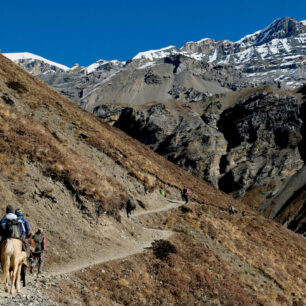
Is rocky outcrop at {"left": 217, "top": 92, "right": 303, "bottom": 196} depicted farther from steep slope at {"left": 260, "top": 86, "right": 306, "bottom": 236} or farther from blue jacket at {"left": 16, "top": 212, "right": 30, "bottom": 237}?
blue jacket at {"left": 16, "top": 212, "right": 30, "bottom": 237}

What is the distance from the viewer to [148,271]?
18.0 m

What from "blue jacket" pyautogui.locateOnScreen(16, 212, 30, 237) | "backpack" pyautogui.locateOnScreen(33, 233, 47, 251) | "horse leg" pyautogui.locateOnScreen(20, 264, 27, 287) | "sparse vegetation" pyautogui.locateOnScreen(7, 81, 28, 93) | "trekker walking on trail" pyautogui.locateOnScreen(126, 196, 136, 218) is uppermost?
"sparse vegetation" pyautogui.locateOnScreen(7, 81, 28, 93)

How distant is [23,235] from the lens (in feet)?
38.5

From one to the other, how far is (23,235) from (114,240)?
8.36 m

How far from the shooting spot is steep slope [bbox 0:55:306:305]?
624 inches

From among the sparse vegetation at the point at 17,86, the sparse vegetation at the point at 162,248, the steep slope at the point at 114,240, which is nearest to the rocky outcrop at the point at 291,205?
the steep slope at the point at 114,240

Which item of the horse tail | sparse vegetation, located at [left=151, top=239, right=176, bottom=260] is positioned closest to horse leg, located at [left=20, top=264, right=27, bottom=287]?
the horse tail

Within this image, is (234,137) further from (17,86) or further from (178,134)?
(17,86)

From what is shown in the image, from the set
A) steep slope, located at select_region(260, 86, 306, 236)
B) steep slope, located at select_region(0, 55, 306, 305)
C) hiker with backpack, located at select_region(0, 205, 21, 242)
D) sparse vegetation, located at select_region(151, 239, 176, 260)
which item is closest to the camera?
hiker with backpack, located at select_region(0, 205, 21, 242)

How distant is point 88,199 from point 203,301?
349 inches

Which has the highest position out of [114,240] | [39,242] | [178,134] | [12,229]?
[178,134]

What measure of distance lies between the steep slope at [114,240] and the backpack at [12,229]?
6.71 ft

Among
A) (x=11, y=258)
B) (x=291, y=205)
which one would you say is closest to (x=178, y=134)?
(x=291, y=205)

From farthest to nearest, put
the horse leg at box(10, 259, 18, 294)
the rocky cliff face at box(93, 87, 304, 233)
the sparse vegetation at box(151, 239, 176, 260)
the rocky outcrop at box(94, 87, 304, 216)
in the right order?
the rocky outcrop at box(94, 87, 304, 216), the rocky cliff face at box(93, 87, 304, 233), the sparse vegetation at box(151, 239, 176, 260), the horse leg at box(10, 259, 18, 294)
